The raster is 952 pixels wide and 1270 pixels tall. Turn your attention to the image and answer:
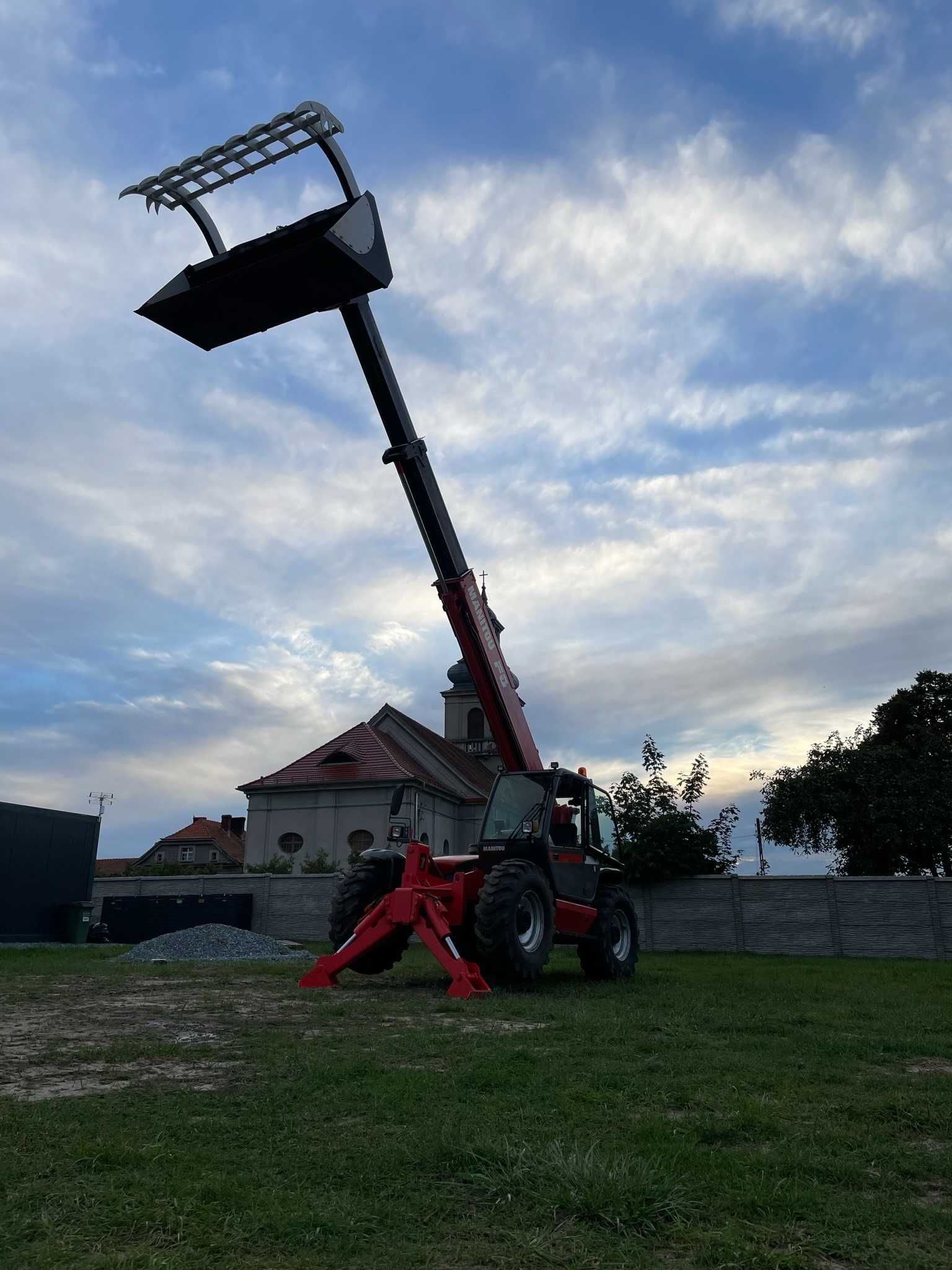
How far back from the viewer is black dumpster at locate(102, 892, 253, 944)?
898 inches

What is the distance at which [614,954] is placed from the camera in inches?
485

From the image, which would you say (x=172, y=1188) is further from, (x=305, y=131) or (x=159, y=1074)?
(x=305, y=131)

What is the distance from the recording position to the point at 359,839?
40938mm

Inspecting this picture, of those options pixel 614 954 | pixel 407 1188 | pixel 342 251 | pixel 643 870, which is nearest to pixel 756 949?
pixel 643 870

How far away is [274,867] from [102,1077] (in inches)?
1257

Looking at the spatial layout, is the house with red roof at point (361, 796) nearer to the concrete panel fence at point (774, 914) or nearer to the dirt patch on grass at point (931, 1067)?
the concrete panel fence at point (774, 914)

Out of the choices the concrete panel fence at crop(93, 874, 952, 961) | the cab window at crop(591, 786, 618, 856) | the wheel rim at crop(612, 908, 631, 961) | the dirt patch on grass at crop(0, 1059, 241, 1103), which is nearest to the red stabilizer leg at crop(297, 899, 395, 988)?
the cab window at crop(591, 786, 618, 856)

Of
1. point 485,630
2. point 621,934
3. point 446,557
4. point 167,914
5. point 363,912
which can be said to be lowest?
point 621,934

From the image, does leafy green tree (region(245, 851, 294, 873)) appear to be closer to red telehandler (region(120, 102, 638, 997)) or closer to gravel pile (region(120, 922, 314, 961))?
gravel pile (region(120, 922, 314, 961))

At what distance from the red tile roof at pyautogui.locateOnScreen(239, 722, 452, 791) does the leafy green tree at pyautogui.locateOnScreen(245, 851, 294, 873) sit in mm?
3798

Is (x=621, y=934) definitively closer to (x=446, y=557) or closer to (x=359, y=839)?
(x=446, y=557)

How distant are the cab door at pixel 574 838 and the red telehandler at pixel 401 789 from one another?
23mm

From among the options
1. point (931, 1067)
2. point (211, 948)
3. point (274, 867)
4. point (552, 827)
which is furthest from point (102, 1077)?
point (274, 867)

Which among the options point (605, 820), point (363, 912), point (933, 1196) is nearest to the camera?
point (933, 1196)
